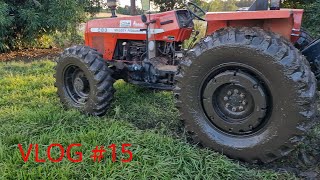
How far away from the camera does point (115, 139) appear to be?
2.84m

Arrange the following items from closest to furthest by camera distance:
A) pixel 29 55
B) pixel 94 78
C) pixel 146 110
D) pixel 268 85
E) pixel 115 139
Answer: pixel 268 85, pixel 115 139, pixel 94 78, pixel 146 110, pixel 29 55

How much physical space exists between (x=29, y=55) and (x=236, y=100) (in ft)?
25.9

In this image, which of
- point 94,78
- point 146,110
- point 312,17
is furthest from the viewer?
point 312,17

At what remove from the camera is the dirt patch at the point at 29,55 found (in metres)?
8.44

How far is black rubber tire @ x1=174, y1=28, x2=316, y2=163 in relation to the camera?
2.27m

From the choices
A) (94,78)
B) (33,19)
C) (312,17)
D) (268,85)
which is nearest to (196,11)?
(94,78)

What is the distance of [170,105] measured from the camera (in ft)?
13.2

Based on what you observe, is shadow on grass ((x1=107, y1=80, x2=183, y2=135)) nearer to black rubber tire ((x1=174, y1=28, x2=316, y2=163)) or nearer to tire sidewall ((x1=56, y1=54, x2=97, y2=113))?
tire sidewall ((x1=56, y1=54, x2=97, y2=113))

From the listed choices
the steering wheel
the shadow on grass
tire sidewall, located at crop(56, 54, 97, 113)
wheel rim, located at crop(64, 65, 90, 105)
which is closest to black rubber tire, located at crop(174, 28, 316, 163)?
the shadow on grass

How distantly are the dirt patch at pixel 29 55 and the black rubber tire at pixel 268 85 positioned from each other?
6.77 metres

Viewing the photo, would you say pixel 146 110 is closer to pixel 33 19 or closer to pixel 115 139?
pixel 115 139

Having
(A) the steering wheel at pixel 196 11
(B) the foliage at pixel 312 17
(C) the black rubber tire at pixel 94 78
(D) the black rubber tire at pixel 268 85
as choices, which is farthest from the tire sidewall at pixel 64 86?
(B) the foliage at pixel 312 17

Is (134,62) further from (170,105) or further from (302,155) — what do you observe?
(302,155)

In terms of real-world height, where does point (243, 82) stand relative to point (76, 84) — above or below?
above
